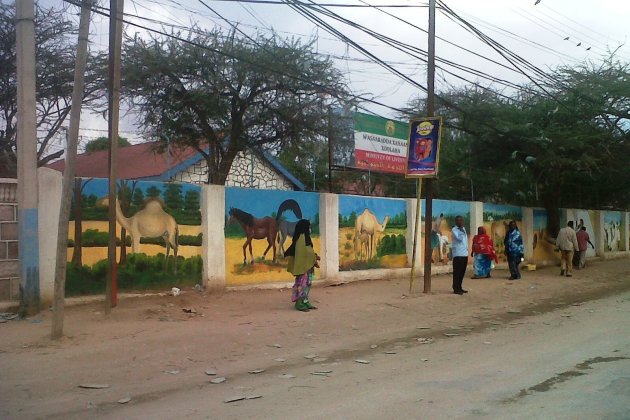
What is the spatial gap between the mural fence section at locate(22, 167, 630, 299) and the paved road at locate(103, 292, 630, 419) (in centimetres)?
457

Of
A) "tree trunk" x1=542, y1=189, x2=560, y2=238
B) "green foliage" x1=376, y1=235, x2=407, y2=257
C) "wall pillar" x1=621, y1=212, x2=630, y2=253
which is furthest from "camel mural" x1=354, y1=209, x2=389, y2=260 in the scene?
"wall pillar" x1=621, y1=212, x2=630, y2=253

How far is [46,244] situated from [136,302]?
1.87 meters

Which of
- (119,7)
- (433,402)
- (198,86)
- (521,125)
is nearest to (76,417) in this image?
(433,402)

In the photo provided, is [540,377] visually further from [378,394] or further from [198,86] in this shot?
[198,86]

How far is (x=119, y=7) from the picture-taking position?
9.69m

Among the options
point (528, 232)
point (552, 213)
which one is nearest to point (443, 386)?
point (528, 232)

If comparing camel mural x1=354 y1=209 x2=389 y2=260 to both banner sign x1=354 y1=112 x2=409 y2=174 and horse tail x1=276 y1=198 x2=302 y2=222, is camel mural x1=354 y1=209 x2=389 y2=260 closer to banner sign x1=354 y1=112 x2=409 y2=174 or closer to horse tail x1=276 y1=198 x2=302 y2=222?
horse tail x1=276 y1=198 x2=302 y2=222

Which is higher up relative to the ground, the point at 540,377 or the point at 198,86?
the point at 198,86

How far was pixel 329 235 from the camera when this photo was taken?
14.7 meters

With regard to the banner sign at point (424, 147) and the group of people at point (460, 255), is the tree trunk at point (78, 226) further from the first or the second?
the banner sign at point (424, 147)

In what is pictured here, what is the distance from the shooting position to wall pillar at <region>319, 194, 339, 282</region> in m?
14.6

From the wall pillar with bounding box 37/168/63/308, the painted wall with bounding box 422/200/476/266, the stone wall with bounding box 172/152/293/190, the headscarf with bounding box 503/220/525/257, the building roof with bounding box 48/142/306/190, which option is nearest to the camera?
the wall pillar with bounding box 37/168/63/308

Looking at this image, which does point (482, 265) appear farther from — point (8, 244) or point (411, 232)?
point (8, 244)

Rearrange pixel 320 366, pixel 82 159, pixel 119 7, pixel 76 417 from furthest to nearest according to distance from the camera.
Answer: pixel 82 159 < pixel 119 7 < pixel 320 366 < pixel 76 417
